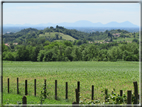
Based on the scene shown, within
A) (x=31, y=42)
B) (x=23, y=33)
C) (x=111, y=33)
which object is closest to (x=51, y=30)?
(x=23, y=33)

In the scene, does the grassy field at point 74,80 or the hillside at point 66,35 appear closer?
the grassy field at point 74,80

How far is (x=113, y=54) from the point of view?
71062 millimetres

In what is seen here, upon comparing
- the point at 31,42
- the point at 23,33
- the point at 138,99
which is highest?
the point at 23,33

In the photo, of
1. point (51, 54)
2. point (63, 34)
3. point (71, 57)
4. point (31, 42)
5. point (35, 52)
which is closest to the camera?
point (51, 54)

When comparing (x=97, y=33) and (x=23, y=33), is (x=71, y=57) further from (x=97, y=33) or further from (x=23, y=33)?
(x=97, y=33)

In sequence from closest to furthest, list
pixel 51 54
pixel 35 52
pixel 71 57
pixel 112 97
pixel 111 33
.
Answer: pixel 112 97, pixel 51 54, pixel 35 52, pixel 71 57, pixel 111 33

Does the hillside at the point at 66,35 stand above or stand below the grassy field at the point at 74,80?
above

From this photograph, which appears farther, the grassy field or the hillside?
the hillside

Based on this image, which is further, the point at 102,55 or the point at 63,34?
the point at 63,34

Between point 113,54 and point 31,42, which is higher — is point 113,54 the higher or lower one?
the lower one

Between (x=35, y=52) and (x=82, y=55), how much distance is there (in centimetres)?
2117

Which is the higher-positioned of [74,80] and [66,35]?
[66,35]

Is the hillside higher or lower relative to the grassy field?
higher

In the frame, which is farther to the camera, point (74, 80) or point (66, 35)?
point (66, 35)
